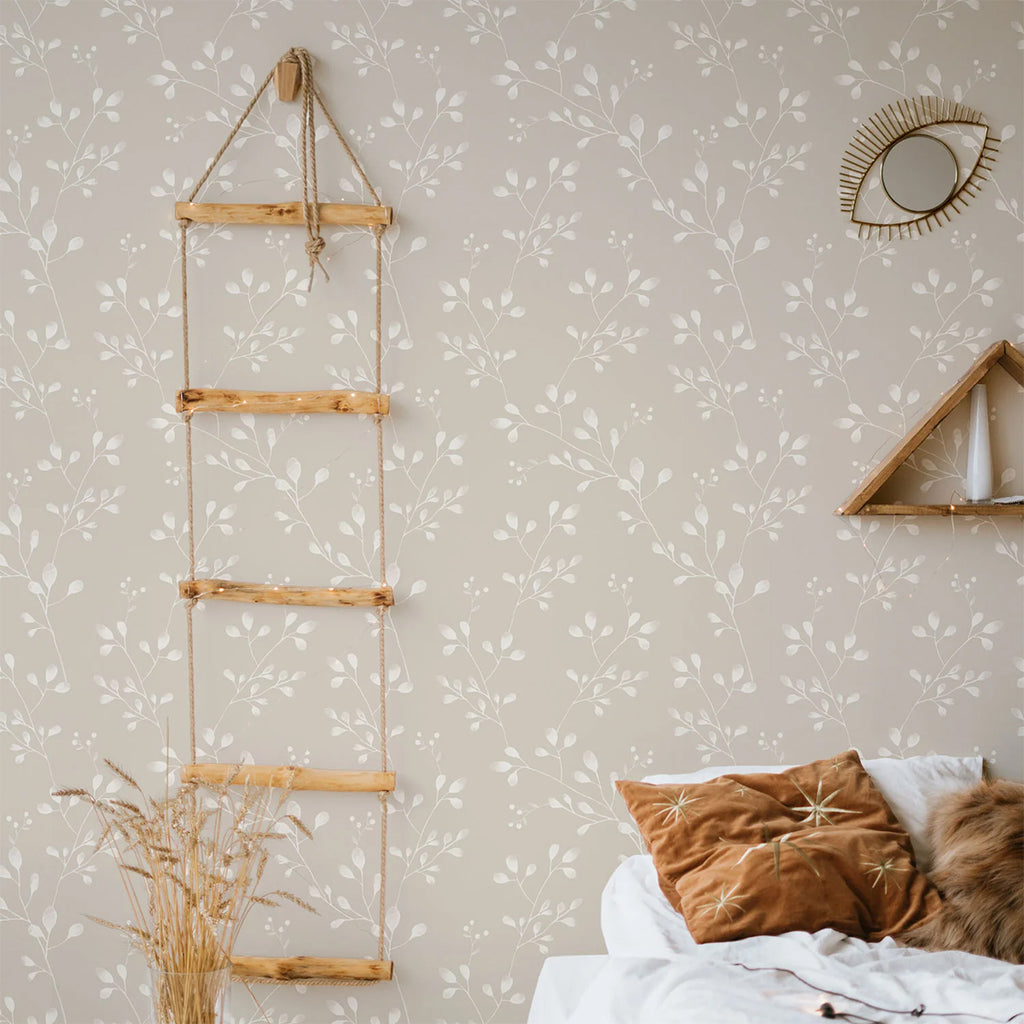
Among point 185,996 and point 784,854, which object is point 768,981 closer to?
point 784,854

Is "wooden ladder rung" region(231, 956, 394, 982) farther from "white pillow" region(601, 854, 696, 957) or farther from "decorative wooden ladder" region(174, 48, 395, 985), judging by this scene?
"white pillow" region(601, 854, 696, 957)

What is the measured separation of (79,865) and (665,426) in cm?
164

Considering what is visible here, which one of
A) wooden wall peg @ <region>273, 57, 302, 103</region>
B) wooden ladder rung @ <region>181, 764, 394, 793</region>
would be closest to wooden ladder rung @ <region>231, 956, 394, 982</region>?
wooden ladder rung @ <region>181, 764, 394, 793</region>

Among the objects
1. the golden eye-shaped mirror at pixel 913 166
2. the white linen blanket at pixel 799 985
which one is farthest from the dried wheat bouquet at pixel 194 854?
the golden eye-shaped mirror at pixel 913 166

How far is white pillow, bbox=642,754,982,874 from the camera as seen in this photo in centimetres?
190

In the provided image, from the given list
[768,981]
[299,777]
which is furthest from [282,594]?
[768,981]

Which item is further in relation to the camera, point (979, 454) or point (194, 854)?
point (979, 454)

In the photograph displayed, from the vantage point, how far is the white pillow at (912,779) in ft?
6.24

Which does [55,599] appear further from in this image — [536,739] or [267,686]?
[536,739]

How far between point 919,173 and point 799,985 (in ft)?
5.54

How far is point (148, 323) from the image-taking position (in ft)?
6.89

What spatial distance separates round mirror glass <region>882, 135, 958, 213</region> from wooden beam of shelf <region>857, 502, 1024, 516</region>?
666 millimetres

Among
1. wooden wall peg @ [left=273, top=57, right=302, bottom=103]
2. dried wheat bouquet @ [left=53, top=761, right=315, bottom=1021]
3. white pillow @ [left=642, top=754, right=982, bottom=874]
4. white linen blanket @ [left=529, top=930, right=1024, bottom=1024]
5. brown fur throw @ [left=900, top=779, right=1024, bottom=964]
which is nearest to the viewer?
white linen blanket @ [left=529, top=930, right=1024, bottom=1024]

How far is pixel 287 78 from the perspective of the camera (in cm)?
204
